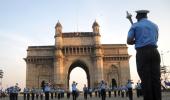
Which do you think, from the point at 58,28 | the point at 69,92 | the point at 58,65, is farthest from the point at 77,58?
the point at 69,92

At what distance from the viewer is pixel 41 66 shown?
2630 inches

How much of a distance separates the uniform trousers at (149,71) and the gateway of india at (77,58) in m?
58.1

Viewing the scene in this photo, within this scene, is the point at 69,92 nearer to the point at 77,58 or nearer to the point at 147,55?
the point at 77,58

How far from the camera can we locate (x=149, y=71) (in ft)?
19.7

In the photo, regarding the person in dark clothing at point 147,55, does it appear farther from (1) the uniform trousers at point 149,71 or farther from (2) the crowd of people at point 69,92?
(2) the crowd of people at point 69,92

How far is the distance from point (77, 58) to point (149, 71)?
60011 mm

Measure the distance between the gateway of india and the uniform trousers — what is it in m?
58.1

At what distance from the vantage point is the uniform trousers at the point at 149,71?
5.94 meters

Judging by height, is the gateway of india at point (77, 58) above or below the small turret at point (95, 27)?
below

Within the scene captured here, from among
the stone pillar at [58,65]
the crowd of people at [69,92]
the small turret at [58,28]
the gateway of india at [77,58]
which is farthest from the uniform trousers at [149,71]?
the small turret at [58,28]

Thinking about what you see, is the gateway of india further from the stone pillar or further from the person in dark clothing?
the person in dark clothing

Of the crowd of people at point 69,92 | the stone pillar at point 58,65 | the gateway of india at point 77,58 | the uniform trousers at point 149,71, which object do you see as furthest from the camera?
the gateway of india at point 77,58

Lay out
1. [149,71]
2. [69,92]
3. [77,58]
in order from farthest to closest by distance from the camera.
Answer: [77,58], [69,92], [149,71]

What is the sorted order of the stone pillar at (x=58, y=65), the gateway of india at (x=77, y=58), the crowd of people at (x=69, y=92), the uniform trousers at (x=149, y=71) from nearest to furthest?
the uniform trousers at (x=149, y=71) < the crowd of people at (x=69, y=92) < the stone pillar at (x=58, y=65) < the gateway of india at (x=77, y=58)
